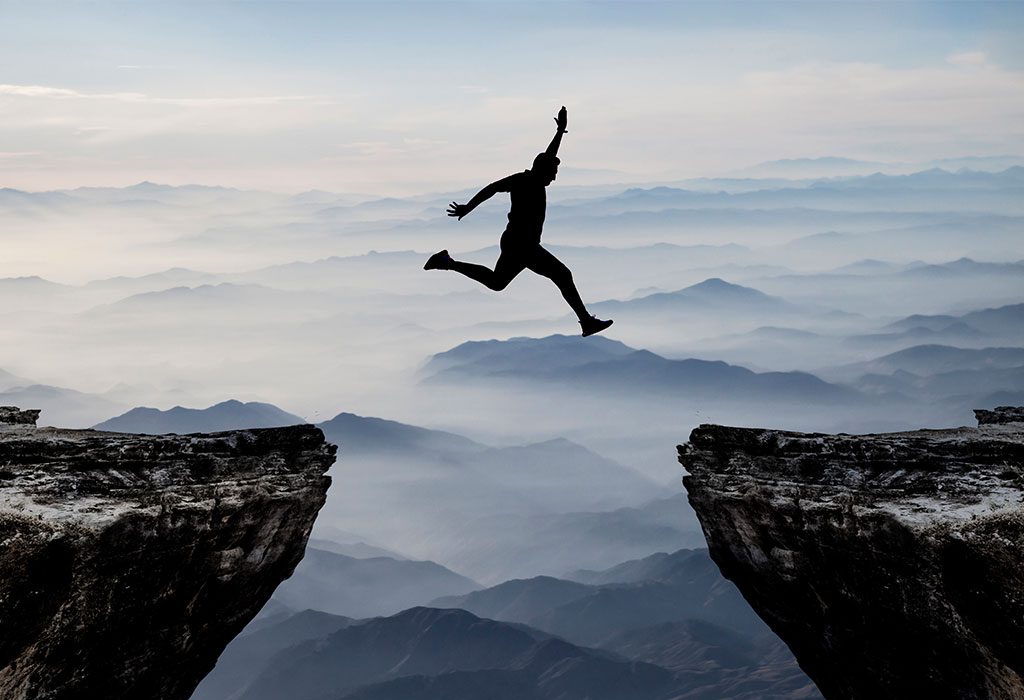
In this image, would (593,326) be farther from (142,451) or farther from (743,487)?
(142,451)

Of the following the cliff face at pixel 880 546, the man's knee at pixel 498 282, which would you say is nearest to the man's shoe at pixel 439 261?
the man's knee at pixel 498 282

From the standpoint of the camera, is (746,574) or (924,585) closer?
(924,585)

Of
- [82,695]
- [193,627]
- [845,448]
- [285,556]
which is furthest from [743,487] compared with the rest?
[82,695]

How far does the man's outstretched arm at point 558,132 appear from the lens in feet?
60.3

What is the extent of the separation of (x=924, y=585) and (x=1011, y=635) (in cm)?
164

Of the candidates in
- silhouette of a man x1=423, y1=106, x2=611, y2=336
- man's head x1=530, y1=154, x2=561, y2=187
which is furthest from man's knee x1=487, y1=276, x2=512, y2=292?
man's head x1=530, y1=154, x2=561, y2=187

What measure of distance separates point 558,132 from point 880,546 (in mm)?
9654

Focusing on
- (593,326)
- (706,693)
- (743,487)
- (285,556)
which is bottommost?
(706,693)

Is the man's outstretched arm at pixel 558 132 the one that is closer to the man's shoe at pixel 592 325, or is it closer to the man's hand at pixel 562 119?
the man's hand at pixel 562 119

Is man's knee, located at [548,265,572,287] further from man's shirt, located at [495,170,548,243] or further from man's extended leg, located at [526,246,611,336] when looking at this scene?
man's shirt, located at [495,170,548,243]

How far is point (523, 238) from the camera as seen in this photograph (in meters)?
19.5

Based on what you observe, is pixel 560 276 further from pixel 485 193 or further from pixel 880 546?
pixel 880 546

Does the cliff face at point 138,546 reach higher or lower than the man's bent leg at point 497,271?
lower

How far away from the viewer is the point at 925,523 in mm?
17375
